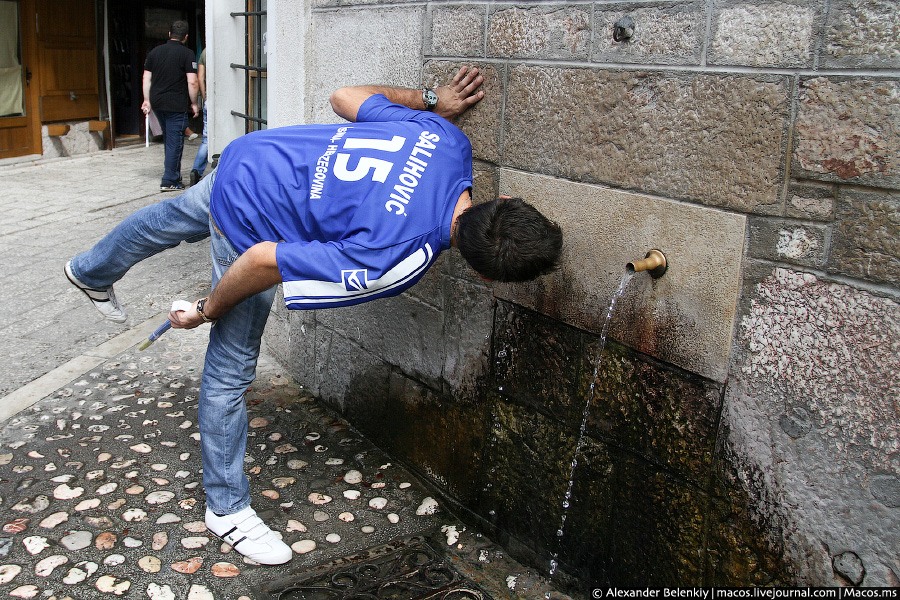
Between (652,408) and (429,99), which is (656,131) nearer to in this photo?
(652,408)

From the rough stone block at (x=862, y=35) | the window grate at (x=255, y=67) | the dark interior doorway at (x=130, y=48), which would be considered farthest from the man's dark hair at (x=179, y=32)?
the rough stone block at (x=862, y=35)

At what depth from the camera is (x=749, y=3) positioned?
220cm

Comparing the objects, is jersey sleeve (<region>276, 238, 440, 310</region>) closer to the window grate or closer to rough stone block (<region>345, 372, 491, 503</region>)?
rough stone block (<region>345, 372, 491, 503</region>)

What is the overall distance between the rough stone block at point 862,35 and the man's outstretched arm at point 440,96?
1307 mm

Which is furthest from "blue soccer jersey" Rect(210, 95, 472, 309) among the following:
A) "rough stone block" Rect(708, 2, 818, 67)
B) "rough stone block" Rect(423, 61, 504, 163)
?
"rough stone block" Rect(708, 2, 818, 67)

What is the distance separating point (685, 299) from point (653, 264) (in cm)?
14

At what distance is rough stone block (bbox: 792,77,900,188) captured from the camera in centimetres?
196

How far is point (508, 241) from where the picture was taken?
2533 mm

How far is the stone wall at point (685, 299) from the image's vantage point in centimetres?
206

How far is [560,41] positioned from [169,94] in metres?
8.38

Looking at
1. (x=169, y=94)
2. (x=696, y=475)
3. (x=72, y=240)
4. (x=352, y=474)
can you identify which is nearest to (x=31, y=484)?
(x=352, y=474)

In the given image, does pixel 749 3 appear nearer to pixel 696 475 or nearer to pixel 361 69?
pixel 696 475

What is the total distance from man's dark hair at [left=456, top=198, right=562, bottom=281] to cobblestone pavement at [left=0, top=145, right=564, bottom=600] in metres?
1.16

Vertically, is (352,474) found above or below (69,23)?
below
